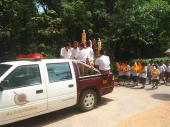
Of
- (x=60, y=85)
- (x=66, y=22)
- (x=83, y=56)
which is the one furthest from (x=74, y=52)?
(x=66, y=22)

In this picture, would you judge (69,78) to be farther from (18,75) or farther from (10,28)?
(10,28)

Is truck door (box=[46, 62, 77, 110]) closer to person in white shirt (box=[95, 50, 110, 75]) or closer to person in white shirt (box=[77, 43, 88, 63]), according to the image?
person in white shirt (box=[95, 50, 110, 75])

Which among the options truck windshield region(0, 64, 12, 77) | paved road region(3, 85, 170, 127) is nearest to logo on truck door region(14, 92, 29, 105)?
truck windshield region(0, 64, 12, 77)

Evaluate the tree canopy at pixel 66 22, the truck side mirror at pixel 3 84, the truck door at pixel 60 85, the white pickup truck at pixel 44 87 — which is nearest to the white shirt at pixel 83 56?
the white pickup truck at pixel 44 87

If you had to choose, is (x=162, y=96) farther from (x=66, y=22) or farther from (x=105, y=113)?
(x=66, y=22)

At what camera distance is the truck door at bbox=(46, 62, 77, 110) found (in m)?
7.38

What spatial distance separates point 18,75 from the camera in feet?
22.3

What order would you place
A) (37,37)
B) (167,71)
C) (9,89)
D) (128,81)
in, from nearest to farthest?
1. (9,89)
2. (128,81)
3. (167,71)
4. (37,37)

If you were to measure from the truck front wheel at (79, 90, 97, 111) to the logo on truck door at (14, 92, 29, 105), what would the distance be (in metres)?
2.10

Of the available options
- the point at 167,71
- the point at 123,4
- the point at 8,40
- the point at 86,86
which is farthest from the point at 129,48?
the point at 86,86

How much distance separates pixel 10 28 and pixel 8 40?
0.76 meters

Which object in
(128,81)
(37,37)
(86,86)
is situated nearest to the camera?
(86,86)

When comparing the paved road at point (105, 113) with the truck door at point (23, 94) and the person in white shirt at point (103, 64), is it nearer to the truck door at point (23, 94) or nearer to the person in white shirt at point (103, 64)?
the truck door at point (23, 94)

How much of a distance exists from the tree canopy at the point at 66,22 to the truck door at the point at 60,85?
8597 mm
